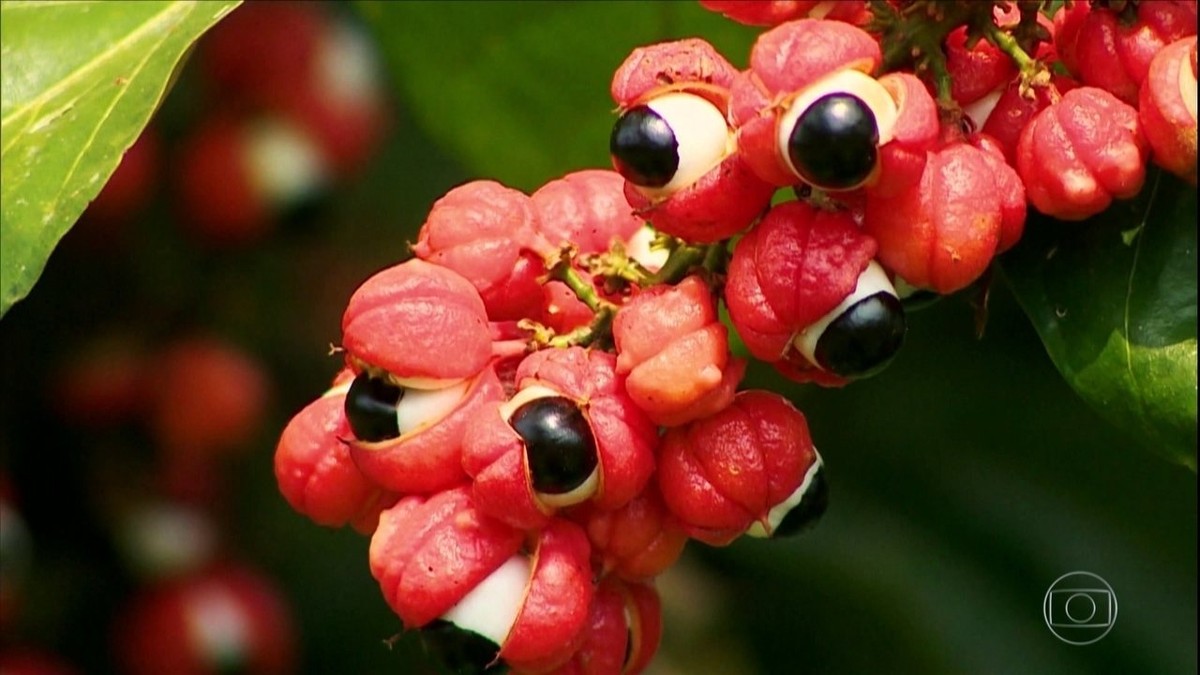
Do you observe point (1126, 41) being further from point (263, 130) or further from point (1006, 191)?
point (263, 130)

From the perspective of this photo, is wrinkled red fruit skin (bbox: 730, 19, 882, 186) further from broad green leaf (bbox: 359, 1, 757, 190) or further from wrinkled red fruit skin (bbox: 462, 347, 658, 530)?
broad green leaf (bbox: 359, 1, 757, 190)

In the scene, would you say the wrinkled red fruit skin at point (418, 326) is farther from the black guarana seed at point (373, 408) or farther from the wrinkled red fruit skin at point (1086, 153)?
the wrinkled red fruit skin at point (1086, 153)

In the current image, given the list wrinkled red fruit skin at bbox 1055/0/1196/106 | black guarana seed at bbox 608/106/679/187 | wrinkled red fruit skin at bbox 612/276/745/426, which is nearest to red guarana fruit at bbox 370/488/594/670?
wrinkled red fruit skin at bbox 612/276/745/426

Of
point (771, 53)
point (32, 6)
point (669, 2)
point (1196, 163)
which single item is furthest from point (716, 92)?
point (32, 6)

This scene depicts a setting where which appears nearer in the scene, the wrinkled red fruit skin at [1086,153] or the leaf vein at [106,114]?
the wrinkled red fruit skin at [1086,153]

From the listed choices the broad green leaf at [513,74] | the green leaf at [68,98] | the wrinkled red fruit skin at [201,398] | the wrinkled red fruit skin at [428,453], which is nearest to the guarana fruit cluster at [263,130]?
the wrinkled red fruit skin at [201,398]
